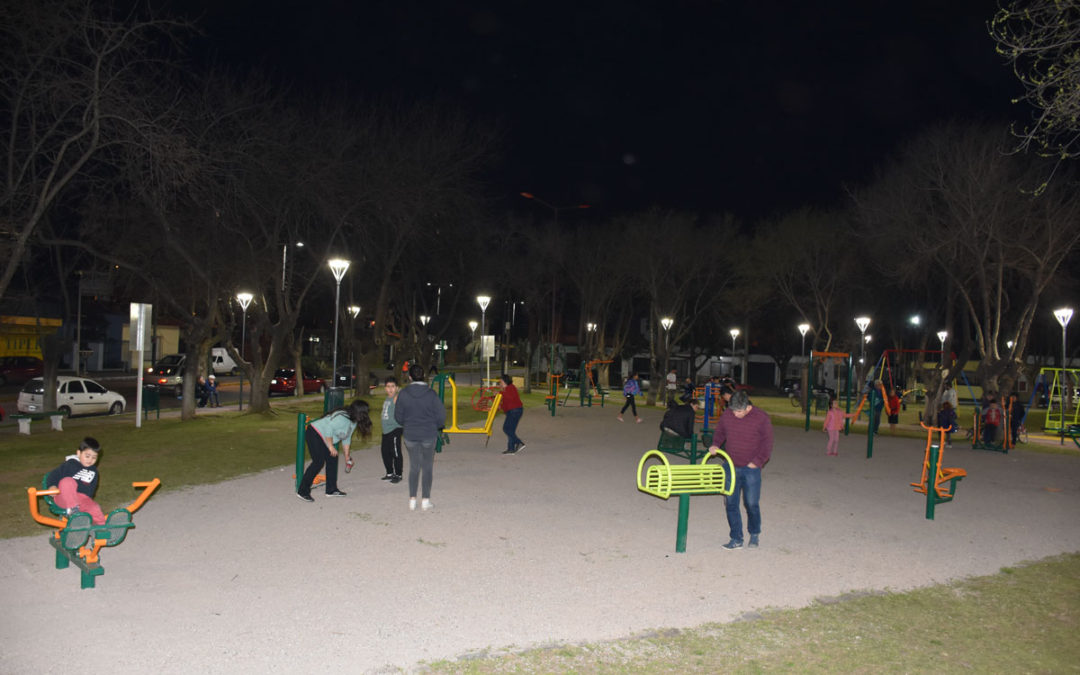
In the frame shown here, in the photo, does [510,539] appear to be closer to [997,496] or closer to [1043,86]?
[1043,86]

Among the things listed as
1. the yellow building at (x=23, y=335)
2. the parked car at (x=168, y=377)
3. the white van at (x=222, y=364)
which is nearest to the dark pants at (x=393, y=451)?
the parked car at (x=168, y=377)

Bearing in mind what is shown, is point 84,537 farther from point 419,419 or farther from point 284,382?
point 284,382

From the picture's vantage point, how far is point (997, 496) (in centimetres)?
1184

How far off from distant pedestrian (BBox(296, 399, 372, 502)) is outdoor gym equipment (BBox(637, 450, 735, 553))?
3910 millimetres

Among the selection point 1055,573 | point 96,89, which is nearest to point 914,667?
point 1055,573

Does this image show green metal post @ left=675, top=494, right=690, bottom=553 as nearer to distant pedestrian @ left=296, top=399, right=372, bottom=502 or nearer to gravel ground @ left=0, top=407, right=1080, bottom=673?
gravel ground @ left=0, top=407, right=1080, bottom=673

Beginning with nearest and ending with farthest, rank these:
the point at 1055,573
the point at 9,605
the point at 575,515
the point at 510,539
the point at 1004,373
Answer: the point at 9,605
the point at 1055,573
the point at 510,539
the point at 575,515
the point at 1004,373

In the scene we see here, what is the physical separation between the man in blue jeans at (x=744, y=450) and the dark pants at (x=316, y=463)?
4.69m

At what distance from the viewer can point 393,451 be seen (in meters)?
10.9

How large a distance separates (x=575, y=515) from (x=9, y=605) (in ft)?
18.7

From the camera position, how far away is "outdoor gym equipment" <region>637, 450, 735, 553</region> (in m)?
7.63

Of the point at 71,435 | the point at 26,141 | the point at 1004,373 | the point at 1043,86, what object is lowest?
the point at 71,435

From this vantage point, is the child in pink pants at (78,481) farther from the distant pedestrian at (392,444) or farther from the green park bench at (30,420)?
the green park bench at (30,420)

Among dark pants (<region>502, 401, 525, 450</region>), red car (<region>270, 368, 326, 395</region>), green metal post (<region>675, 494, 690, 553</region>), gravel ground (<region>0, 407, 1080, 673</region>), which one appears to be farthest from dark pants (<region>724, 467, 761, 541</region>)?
red car (<region>270, 368, 326, 395</region>)
